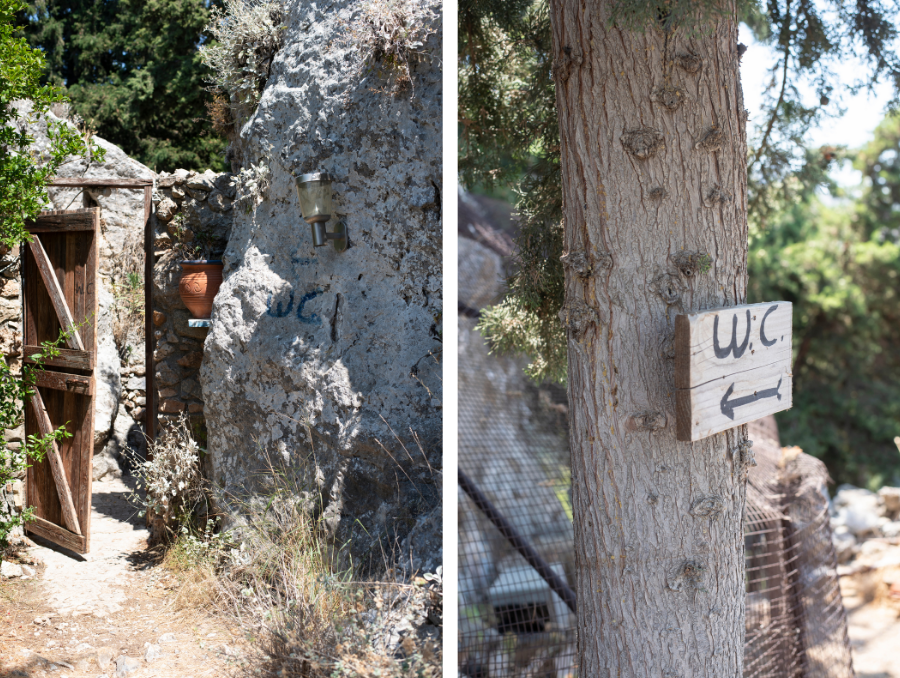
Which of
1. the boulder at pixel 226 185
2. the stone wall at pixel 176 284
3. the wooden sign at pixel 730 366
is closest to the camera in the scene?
the wooden sign at pixel 730 366

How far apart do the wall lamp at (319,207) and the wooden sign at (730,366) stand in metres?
1.34

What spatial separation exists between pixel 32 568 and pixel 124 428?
649 millimetres

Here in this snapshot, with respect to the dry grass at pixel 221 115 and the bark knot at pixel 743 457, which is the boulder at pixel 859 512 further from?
the dry grass at pixel 221 115

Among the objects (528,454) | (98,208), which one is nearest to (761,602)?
(528,454)

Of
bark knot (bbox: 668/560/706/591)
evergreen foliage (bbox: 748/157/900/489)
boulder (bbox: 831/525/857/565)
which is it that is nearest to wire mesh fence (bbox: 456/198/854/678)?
bark knot (bbox: 668/560/706/591)

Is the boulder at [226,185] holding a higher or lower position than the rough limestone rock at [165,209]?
higher

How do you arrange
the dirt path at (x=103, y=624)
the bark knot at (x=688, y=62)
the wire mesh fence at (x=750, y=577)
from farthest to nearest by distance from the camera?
the wire mesh fence at (x=750, y=577)
the dirt path at (x=103, y=624)
the bark knot at (x=688, y=62)

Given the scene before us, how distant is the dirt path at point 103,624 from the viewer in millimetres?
1857

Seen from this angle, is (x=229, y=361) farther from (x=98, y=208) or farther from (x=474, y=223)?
(x=474, y=223)

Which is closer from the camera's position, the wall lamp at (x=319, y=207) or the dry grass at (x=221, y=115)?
the dry grass at (x=221, y=115)

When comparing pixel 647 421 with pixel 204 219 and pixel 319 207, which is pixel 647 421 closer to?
pixel 319 207

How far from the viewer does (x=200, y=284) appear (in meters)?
2.80

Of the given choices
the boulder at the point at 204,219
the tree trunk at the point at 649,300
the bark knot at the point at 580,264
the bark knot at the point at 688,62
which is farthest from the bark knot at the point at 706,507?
the boulder at the point at 204,219

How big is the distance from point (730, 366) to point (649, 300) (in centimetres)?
24
